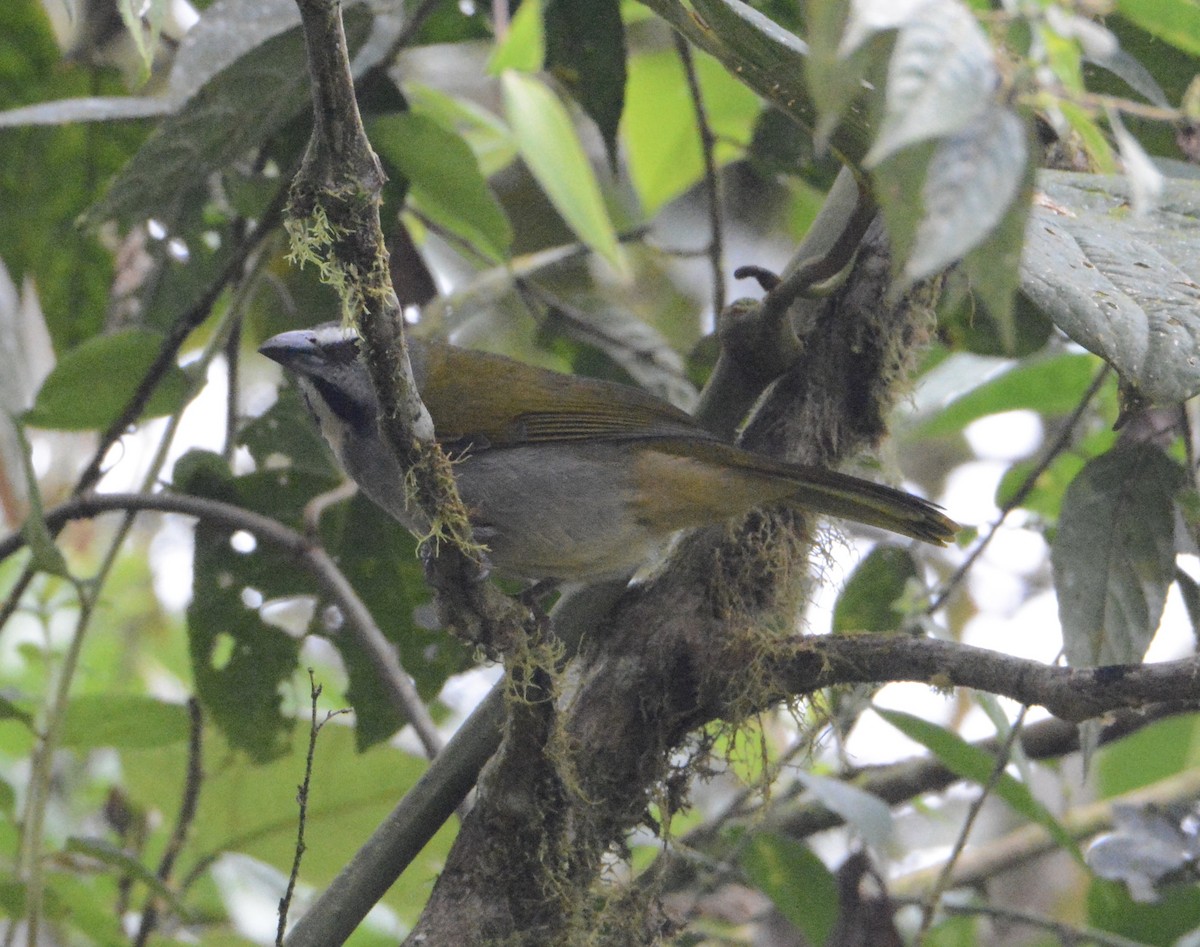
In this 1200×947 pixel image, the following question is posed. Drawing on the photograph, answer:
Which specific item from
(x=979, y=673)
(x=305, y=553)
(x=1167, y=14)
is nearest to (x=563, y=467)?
(x=305, y=553)

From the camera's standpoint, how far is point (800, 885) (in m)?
2.76

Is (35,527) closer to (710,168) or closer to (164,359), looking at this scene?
(164,359)

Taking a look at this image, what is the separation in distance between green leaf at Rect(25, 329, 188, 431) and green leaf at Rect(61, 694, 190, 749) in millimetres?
649

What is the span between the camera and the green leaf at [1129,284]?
5.22 feet

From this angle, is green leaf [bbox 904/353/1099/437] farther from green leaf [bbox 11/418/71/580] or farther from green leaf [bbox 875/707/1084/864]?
green leaf [bbox 11/418/71/580]

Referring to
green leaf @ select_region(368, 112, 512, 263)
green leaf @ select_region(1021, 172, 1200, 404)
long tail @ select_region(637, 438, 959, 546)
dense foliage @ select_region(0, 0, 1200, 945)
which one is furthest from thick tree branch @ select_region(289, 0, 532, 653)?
green leaf @ select_region(368, 112, 512, 263)

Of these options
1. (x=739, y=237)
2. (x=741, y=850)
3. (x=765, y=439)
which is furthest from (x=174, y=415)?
(x=739, y=237)

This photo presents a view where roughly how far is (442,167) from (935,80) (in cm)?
207

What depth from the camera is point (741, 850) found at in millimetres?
2848

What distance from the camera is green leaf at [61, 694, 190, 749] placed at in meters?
2.93

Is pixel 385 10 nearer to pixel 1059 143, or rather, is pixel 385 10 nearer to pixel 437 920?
pixel 1059 143

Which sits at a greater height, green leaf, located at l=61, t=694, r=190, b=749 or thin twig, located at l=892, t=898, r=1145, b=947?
green leaf, located at l=61, t=694, r=190, b=749

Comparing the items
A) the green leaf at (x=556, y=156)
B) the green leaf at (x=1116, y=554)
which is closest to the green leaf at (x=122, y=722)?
the green leaf at (x=556, y=156)

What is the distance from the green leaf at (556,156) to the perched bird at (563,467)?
368mm
